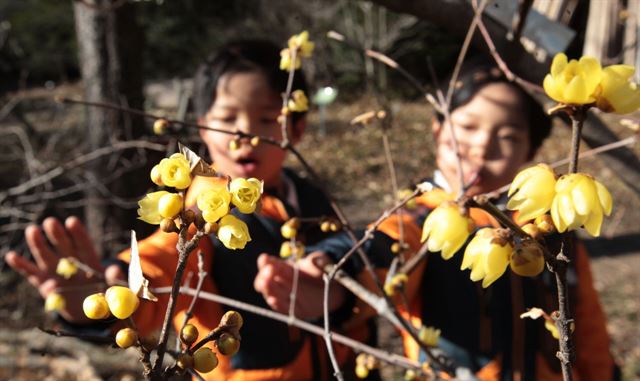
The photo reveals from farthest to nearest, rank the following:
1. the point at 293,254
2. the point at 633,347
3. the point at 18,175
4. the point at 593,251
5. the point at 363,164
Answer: the point at 363,164, the point at 18,175, the point at 593,251, the point at 633,347, the point at 293,254

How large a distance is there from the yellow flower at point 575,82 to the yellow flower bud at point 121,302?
0.39 metres

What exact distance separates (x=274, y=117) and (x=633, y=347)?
3386 mm

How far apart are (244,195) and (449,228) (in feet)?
0.57

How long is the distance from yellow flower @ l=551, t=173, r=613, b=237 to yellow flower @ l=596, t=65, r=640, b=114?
78 mm

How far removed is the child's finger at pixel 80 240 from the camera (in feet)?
3.76

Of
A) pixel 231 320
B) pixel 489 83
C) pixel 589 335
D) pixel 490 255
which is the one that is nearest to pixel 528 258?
pixel 490 255

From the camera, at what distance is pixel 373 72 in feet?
31.4

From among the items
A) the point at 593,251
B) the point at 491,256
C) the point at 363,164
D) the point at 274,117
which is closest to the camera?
the point at 491,256

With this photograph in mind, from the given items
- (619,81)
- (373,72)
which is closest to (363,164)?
(373,72)

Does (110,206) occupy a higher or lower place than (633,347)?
higher

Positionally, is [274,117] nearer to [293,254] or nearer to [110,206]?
[293,254]

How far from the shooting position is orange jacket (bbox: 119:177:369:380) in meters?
1.17

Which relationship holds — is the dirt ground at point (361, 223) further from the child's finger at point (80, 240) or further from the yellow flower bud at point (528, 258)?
the yellow flower bud at point (528, 258)

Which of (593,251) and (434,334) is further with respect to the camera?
(593,251)
